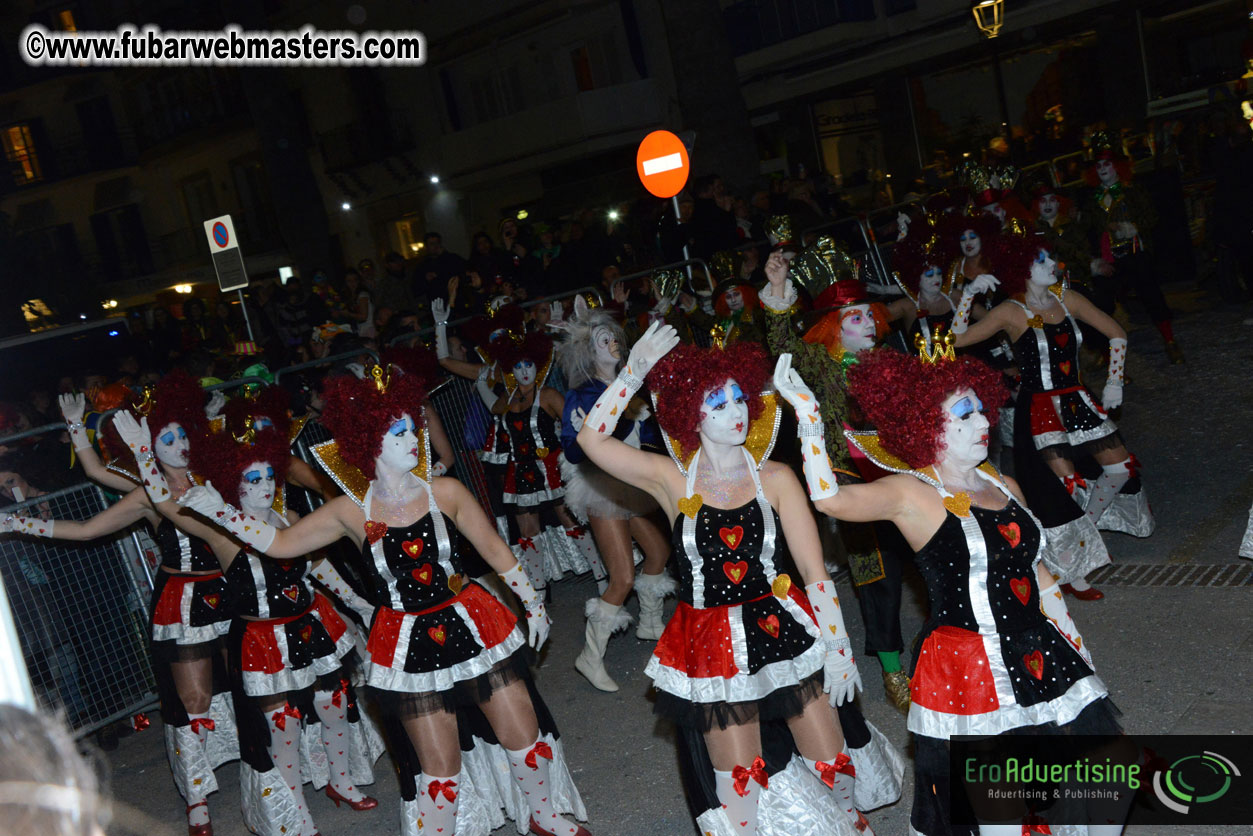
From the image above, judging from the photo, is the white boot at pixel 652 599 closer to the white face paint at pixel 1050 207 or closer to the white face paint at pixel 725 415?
the white face paint at pixel 725 415

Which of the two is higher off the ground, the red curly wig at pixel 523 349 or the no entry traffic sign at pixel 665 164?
the no entry traffic sign at pixel 665 164

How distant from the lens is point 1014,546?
383cm

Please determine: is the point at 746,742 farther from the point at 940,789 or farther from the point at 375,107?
the point at 375,107

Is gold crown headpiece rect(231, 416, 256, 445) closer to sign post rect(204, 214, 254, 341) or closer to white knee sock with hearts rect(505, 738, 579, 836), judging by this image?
white knee sock with hearts rect(505, 738, 579, 836)

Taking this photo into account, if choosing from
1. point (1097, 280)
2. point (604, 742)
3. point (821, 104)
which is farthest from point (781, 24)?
point (604, 742)

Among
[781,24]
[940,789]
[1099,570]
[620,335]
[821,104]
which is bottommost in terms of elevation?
[1099,570]

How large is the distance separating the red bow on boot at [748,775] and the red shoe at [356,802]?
2.45 meters

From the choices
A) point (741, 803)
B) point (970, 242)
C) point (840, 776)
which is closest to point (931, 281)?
point (970, 242)

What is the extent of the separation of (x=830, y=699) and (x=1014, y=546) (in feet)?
2.87

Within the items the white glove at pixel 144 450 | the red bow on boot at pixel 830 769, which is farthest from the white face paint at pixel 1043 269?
the white glove at pixel 144 450

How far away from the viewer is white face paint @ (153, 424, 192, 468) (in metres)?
5.66

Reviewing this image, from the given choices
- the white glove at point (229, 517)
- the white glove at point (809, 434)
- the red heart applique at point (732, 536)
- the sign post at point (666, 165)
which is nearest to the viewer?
the white glove at point (809, 434)

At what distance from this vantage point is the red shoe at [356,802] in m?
5.74

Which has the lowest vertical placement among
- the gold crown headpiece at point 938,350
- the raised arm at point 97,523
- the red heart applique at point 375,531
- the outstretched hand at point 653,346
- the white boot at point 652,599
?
the white boot at point 652,599
